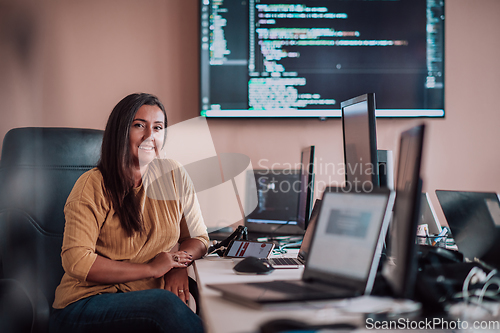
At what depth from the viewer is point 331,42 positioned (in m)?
2.29

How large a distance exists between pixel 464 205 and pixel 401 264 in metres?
0.44

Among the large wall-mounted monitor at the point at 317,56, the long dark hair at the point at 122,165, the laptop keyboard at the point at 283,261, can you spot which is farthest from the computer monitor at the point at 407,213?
the large wall-mounted monitor at the point at 317,56

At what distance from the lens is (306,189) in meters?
1.69

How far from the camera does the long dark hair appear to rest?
1331mm

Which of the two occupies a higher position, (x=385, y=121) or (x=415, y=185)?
(x=385, y=121)

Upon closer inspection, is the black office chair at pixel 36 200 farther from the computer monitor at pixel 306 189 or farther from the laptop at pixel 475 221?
the laptop at pixel 475 221

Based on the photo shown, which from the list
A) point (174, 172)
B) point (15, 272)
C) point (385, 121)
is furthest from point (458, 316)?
point (385, 121)

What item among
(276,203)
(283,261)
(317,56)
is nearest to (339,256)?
(283,261)

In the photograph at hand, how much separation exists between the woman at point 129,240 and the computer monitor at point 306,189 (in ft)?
1.49

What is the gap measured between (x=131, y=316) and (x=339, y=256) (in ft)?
2.07

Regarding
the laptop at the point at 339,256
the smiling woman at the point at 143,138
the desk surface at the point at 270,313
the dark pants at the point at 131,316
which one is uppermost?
the smiling woman at the point at 143,138

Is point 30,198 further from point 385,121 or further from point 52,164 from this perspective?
point 385,121

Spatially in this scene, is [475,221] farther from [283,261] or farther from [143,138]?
[143,138]

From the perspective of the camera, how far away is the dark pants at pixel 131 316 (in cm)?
108
